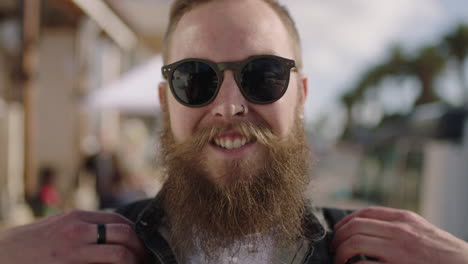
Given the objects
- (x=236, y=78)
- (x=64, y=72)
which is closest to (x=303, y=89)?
(x=236, y=78)

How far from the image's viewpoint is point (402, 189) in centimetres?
829

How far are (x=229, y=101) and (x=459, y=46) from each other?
34.1m

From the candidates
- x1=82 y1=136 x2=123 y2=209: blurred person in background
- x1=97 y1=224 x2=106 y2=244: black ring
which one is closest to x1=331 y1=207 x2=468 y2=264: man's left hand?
x1=97 y1=224 x2=106 y2=244: black ring

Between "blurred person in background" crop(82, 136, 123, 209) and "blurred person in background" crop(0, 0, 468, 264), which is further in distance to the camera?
"blurred person in background" crop(82, 136, 123, 209)

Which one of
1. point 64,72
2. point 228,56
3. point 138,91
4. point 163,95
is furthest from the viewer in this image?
point 64,72

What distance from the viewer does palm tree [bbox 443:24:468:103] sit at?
29.9m

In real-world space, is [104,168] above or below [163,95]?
below

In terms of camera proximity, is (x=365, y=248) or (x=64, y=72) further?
(x=64, y=72)

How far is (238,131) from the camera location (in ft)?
4.37

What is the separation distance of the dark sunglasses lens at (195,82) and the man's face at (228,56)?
25 mm

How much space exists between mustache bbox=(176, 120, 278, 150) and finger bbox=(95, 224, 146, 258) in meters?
0.34

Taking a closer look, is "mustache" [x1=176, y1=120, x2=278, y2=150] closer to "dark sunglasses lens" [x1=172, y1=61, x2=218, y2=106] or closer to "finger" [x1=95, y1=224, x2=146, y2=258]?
"dark sunglasses lens" [x1=172, y1=61, x2=218, y2=106]

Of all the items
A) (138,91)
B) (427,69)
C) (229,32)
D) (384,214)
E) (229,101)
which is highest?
(427,69)

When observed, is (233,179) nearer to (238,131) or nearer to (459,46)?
(238,131)
